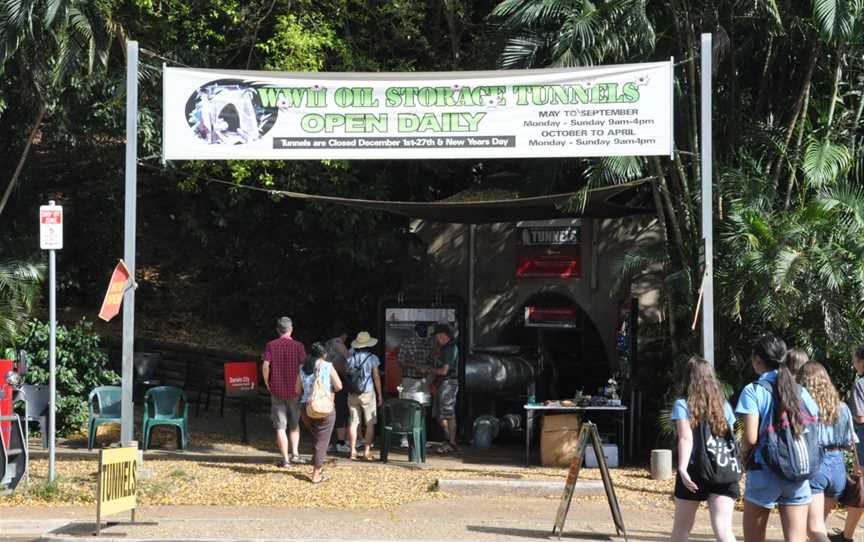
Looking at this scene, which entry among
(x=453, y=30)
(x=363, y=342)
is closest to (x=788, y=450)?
(x=363, y=342)

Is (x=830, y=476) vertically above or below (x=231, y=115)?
below

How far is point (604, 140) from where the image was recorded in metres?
11.8

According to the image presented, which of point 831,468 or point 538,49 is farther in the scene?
point 538,49

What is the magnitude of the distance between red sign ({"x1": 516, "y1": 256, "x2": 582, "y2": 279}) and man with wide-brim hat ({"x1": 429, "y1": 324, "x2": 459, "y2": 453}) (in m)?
3.11

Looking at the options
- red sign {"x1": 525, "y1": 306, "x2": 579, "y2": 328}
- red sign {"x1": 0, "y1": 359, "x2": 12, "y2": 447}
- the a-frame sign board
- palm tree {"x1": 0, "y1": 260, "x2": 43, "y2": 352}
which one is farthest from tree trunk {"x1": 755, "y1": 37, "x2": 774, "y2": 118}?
palm tree {"x1": 0, "y1": 260, "x2": 43, "y2": 352}

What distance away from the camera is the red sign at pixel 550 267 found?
1745 cm

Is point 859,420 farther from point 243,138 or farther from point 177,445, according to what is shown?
point 177,445

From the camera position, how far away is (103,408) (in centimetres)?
1412

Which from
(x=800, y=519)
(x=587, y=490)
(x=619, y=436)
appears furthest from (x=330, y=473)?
(x=800, y=519)

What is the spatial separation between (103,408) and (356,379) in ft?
10.8

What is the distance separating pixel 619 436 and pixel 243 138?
6074 mm

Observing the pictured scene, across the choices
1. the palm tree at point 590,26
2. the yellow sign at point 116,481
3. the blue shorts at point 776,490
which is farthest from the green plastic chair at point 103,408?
the blue shorts at point 776,490

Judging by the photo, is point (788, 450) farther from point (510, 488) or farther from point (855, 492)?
point (510, 488)

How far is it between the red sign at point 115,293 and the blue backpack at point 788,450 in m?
6.95
